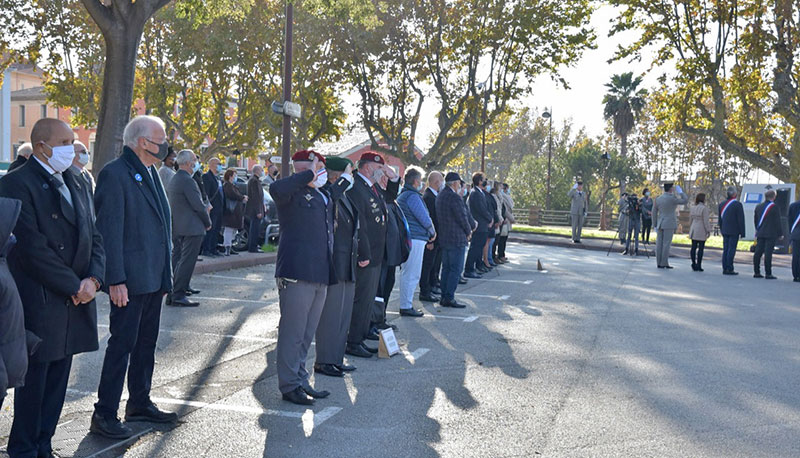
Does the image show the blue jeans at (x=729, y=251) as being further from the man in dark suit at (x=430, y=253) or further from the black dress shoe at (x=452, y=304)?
the black dress shoe at (x=452, y=304)

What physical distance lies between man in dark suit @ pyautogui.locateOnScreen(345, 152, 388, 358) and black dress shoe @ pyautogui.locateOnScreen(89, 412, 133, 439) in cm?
287

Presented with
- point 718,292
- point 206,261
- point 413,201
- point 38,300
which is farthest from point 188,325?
point 718,292

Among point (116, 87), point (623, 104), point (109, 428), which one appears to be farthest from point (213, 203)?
point (623, 104)

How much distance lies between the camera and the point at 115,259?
14.7 ft

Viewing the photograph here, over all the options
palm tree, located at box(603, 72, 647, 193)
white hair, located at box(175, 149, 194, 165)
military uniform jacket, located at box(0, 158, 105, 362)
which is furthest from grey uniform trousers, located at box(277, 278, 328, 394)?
palm tree, located at box(603, 72, 647, 193)

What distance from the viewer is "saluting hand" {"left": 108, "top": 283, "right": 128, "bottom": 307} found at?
4477 millimetres

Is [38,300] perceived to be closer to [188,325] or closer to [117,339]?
[117,339]

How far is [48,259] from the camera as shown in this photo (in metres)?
3.88

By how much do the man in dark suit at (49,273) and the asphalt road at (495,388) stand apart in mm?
417

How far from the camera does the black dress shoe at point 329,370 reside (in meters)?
6.52

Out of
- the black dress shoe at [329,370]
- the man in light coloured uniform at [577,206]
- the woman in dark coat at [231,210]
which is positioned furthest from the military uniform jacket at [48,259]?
the man in light coloured uniform at [577,206]

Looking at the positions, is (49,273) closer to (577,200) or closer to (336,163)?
(336,163)

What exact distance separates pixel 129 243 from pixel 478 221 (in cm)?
931

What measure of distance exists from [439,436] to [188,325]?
4.46 metres
